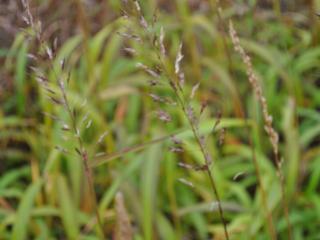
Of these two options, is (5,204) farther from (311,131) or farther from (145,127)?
(311,131)

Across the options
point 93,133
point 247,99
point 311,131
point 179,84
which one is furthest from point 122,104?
point 179,84

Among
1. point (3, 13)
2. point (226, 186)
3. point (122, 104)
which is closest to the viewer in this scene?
point (226, 186)

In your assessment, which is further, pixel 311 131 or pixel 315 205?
pixel 311 131

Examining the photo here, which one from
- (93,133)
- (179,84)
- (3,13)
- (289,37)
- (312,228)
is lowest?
(312,228)

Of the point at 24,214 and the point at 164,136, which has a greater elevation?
the point at 164,136

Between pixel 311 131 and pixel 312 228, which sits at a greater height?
pixel 311 131

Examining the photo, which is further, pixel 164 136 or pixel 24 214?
pixel 24 214

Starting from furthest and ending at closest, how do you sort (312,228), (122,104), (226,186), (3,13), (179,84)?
1. (3,13)
2. (122,104)
3. (226,186)
4. (312,228)
5. (179,84)
